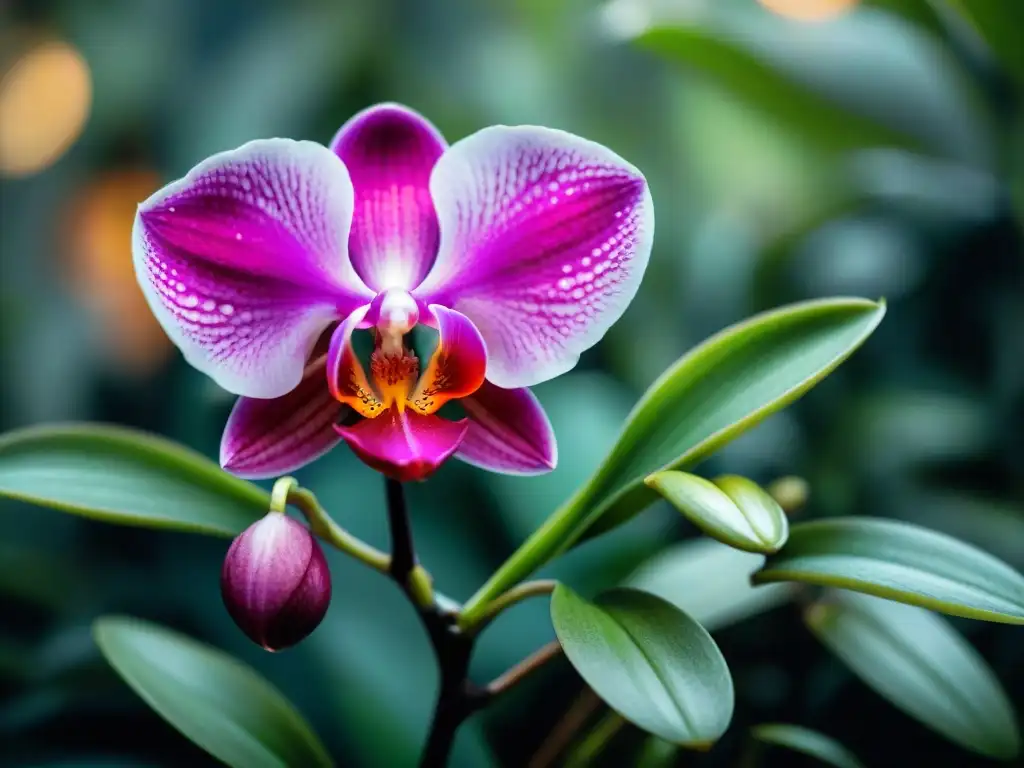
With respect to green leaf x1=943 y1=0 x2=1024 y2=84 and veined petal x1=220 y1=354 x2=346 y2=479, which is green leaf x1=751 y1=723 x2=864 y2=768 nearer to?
veined petal x1=220 y1=354 x2=346 y2=479

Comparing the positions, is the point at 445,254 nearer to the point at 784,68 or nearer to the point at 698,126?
the point at 784,68

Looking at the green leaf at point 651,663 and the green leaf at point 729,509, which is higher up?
the green leaf at point 729,509

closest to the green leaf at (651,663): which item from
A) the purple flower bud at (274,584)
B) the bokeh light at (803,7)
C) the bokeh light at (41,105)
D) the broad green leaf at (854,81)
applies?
the purple flower bud at (274,584)

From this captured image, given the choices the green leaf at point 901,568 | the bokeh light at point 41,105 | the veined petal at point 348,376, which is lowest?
the bokeh light at point 41,105

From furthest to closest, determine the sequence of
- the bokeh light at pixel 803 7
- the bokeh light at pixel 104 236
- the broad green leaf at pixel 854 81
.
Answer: the bokeh light at pixel 104 236, the bokeh light at pixel 803 7, the broad green leaf at pixel 854 81

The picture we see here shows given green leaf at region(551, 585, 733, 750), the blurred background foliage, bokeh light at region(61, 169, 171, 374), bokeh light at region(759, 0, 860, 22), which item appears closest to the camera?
green leaf at region(551, 585, 733, 750)

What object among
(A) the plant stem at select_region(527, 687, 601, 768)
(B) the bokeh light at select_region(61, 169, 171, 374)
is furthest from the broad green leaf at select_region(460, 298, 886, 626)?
(B) the bokeh light at select_region(61, 169, 171, 374)

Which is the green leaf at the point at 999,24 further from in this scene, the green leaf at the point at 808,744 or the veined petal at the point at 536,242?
the green leaf at the point at 808,744

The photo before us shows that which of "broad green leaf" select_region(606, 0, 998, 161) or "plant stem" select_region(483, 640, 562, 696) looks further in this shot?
"broad green leaf" select_region(606, 0, 998, 161)
